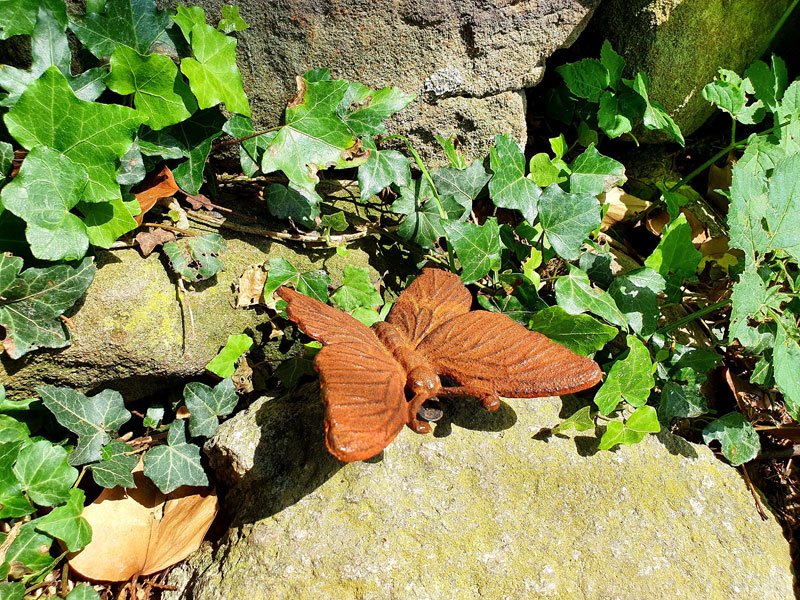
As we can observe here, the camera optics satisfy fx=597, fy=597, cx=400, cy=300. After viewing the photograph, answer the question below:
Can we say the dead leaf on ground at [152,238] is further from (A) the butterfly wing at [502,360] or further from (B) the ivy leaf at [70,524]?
(A) the butterfly wing at [502,360]

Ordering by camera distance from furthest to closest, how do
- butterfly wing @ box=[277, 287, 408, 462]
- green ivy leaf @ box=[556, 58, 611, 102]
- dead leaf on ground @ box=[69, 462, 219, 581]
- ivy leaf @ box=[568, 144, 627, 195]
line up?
green ivy leaf @ box=[556, 58, 611, 102] → ivy leaf @ box=[568, 144, 627, 195] → dead leaf on ground @ box=[69, 462, 219, 581] → butterfly wing @ box=[277, 287, 408, 462]

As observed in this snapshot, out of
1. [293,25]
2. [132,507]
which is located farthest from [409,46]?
[132,507]

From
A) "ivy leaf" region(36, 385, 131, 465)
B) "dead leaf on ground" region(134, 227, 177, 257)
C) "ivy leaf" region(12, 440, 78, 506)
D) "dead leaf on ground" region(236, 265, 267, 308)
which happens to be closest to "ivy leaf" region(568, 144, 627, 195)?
"dead leaf on ground" region(236, 265, 267, 308)

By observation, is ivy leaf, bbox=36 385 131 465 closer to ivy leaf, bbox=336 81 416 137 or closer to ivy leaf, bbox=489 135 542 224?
ivy leaf, bbox=336 81 416 137

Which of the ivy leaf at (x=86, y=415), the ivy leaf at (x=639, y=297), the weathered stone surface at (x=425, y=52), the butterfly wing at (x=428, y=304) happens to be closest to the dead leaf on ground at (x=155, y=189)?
the weathered stone surface at (x=425, y=52)

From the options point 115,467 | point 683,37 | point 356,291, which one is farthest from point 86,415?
point 683,37

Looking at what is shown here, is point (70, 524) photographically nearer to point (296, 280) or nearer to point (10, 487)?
point (10, 487)
